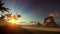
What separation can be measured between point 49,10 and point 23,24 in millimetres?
843

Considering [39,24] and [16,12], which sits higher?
[16,12]

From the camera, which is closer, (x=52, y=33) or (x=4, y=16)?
(x=52, y=33)

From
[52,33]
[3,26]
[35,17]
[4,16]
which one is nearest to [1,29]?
[3,26]

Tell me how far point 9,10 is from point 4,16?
0.86 feet

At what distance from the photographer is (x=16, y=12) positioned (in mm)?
5270

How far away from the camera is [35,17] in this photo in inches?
205

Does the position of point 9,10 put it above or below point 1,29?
above

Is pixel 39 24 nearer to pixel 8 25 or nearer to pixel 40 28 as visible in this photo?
pixel 40 28

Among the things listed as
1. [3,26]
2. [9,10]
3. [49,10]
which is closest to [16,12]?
[9,10]

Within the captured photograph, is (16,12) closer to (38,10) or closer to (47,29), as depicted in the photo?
(38,10)

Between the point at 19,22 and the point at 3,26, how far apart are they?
47cm

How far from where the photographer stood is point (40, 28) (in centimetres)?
524

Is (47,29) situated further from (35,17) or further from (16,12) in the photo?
(16,12)

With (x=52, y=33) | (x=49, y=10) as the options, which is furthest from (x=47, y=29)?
(x=49, y=10)
